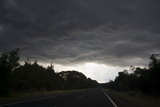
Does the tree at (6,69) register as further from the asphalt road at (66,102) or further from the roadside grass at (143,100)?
the roadside grass at (143,100)

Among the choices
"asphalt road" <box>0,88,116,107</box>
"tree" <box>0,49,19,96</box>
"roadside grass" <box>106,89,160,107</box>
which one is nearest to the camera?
"asphalt road" <box>0,88,116,107</box>

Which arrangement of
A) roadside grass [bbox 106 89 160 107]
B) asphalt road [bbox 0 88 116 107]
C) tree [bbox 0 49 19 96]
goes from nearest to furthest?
1. asphalt road [bbox 0 88 116 107]
2. roadside grass [bbox 106 89 160 107]
3. tree [bbox 0 49 19 96]

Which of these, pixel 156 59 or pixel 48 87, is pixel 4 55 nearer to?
pixel 156 59

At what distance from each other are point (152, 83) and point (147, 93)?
4515 millimetres

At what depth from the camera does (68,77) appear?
167 meters

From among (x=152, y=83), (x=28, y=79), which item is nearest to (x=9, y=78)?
(x=28, y=79)

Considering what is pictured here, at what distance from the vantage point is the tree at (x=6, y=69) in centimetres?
3474

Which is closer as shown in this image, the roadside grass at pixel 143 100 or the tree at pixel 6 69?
the roadside grass at pixel 143 100

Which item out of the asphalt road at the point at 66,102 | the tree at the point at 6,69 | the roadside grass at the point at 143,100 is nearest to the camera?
the asphalt road at the point at 66,102

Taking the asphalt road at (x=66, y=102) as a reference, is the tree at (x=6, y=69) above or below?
above

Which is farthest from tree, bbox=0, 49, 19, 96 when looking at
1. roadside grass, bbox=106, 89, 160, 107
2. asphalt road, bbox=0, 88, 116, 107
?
roadside grass, bbox=106, 89, 160, 107

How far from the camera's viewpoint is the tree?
34744mm

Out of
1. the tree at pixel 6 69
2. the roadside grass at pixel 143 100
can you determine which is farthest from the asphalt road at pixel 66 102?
the tree at pixel 6 69

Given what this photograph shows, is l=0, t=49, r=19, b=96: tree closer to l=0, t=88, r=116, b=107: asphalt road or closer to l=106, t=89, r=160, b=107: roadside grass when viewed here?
l=0, t=88, r=116, b=107: asphalt road
